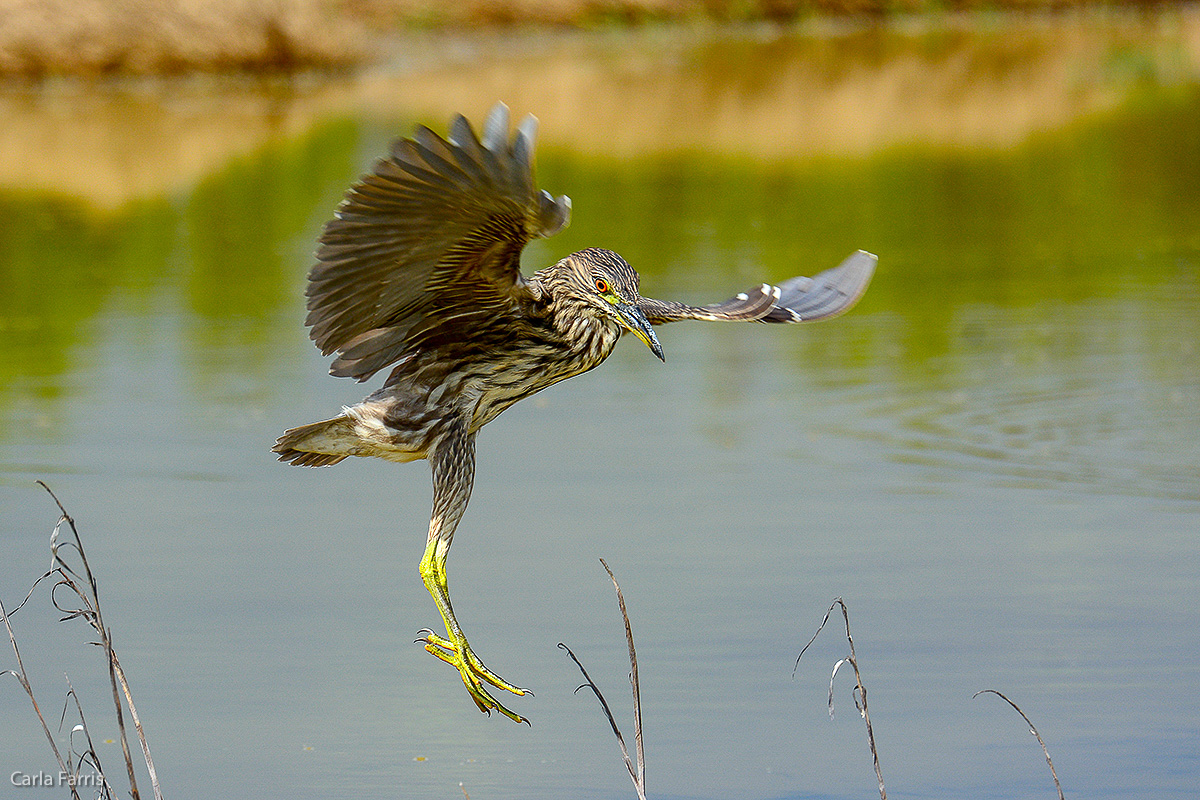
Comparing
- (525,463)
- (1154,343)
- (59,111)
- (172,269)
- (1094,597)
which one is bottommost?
(1094,597)

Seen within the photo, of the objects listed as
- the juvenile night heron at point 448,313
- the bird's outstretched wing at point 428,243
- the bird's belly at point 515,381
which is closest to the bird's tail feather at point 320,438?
the juvenile night heron at point 448,313

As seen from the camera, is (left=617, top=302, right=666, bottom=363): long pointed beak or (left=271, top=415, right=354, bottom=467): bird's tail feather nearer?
(left=617, top=302, right=666, bottom=363): long pointed beak

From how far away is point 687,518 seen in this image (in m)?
6.30

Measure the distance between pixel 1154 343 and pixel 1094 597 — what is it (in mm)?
3704

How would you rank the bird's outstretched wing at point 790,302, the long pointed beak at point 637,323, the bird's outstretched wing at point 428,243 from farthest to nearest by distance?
1. the bird's outstretched wing at point 790,302
2. the long pointed beak at point 637,323
3. the bird's outstretched wing at point 428,243

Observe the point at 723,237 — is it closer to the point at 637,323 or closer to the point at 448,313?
the point at 448,313

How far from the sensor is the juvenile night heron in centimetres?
401

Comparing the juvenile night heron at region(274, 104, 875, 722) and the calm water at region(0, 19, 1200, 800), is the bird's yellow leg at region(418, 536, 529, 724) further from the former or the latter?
the calm water at region(0, 19, 1200, 800)

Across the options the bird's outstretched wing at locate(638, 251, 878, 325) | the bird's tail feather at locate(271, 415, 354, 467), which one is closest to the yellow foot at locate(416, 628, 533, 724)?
the bird's tail feather at locate(271, 415, 354, 467)

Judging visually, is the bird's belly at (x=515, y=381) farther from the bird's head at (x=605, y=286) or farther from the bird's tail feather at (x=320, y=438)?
the bird's tail feather at (x=320, y=438)

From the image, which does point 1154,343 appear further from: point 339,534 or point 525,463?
point 339,534

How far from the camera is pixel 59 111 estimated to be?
2095 centimetres

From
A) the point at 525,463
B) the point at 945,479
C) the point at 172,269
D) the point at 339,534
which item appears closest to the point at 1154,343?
the point at 945,479

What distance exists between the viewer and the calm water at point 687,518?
177 inches
